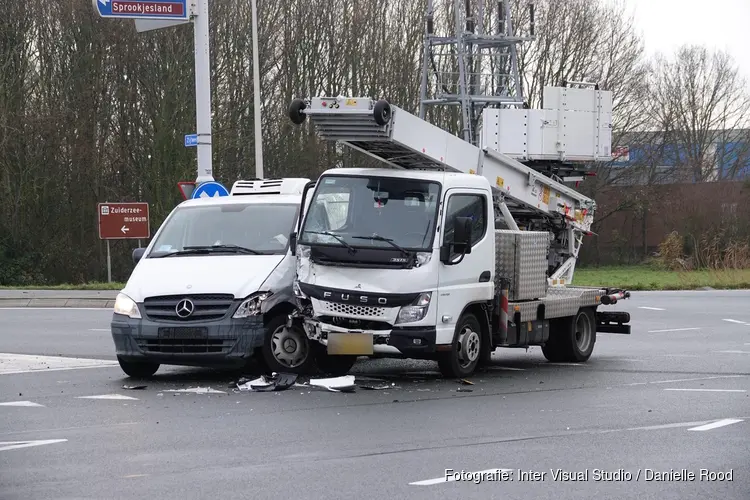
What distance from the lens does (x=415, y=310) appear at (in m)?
12.6

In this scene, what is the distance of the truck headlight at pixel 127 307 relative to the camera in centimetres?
1287

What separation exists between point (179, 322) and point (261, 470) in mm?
5040

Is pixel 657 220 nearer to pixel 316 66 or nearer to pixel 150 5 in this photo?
pixel 316 66

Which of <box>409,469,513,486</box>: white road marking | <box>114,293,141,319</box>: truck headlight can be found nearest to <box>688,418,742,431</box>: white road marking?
<box>409,469,513,486</box>: white road marking

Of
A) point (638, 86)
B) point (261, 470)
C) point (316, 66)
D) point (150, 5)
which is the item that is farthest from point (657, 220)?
point (261, 470)

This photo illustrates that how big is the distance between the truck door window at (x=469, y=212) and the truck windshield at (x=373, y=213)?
0.19m

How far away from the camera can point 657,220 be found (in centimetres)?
5597

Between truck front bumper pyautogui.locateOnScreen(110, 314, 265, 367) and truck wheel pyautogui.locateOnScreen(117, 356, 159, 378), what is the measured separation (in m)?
0.43

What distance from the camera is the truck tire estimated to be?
1533cm

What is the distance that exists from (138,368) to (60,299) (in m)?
14.7

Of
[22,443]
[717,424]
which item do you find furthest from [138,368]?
[717,424]

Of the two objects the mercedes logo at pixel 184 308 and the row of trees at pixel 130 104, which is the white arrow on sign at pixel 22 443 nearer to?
the mercedes logo at pixel 184 308

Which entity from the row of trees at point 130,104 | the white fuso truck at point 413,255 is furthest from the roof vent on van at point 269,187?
the row of trees at point 130,104

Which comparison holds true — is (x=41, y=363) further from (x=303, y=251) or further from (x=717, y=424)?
(x=717, y=424)
